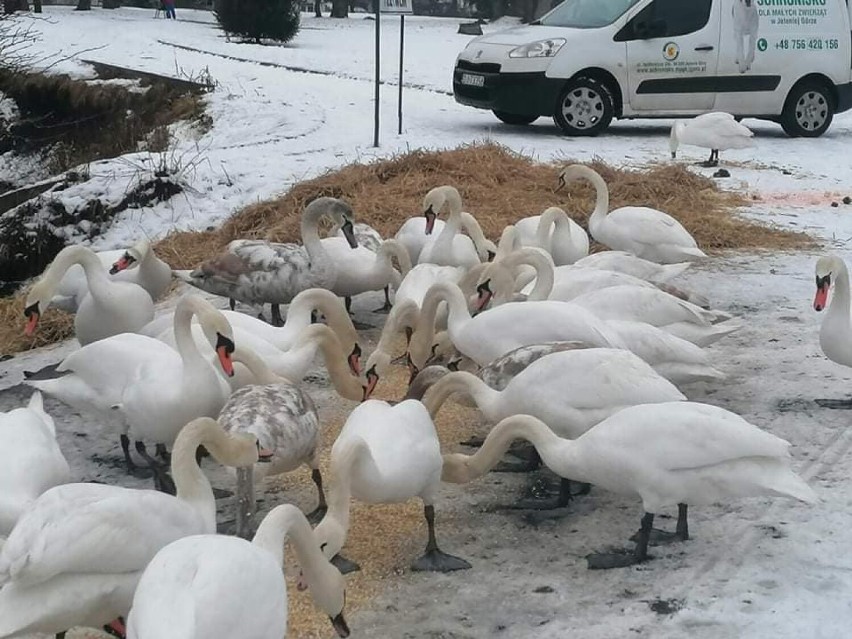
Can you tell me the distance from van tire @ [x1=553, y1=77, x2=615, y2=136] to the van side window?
70cm

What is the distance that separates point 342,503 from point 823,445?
8.47ft

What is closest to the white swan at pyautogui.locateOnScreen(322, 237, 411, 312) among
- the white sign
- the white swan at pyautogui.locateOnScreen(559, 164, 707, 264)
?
the white swan at pyautogui.locateOnScreen(559, 164, 707, 264)

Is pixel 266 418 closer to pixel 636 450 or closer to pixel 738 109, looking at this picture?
pixel 636 450

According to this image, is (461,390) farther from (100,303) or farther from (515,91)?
(515,91)

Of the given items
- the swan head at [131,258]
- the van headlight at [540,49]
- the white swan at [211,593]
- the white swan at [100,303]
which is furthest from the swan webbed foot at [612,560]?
the van headlight at [540,49]

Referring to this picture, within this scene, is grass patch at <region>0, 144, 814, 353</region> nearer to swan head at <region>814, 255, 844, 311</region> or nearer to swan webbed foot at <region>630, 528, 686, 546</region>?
swan head at <region>814, 255, 844, 311</region>

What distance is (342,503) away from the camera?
4.34 meters

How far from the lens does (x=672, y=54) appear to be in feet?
49.2

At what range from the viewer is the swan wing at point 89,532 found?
3578 mm

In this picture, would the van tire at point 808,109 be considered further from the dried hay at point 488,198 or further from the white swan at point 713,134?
the dried hay at point 488,198

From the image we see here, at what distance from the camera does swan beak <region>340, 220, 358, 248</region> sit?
7926 millimetres

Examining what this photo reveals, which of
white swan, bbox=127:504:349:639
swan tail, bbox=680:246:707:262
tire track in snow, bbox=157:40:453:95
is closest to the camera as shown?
white swan, bbox=127:504:349:639

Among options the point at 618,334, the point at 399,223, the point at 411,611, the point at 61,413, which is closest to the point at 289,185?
the point at 399,223

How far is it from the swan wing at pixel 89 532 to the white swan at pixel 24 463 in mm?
413
